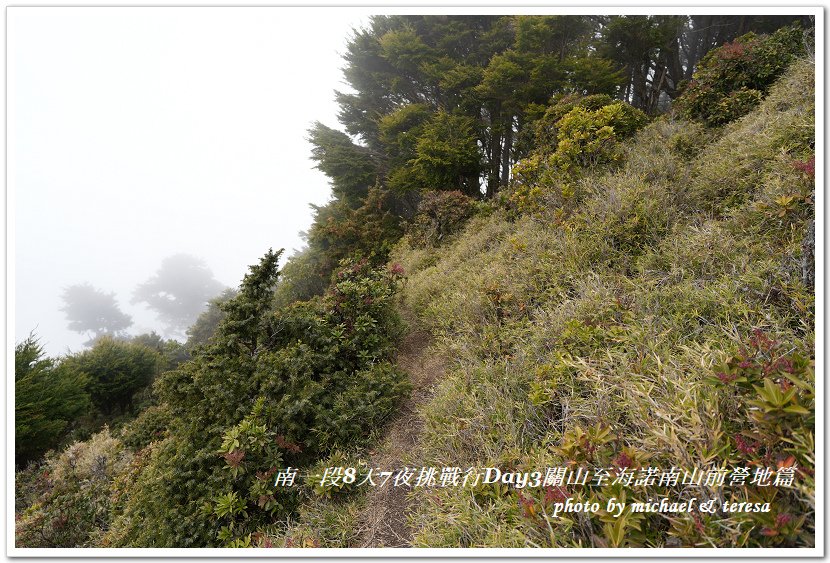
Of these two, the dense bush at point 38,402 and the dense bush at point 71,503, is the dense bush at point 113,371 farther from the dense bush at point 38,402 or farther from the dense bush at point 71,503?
the dense bush at point 71,503

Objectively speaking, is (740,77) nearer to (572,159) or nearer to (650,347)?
(572,159)

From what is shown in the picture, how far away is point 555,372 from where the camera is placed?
2430 millimetres

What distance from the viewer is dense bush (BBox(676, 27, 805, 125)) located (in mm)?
5441

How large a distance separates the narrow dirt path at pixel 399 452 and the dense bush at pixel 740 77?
660cm

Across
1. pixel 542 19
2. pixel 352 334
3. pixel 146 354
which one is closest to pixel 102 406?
pixel 146 354

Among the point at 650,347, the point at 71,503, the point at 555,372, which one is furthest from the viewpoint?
the point at 71,503

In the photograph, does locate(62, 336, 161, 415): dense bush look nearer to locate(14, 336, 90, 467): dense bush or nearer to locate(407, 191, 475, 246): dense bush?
locate(14, 336, 90, 467): dense bush

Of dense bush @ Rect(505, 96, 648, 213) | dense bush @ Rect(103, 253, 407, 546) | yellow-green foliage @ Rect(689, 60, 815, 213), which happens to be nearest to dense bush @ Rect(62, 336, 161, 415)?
dense bush @ Rect(103, 253, 407, 546)

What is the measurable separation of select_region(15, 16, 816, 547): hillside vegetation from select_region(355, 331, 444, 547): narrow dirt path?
0.03 metres

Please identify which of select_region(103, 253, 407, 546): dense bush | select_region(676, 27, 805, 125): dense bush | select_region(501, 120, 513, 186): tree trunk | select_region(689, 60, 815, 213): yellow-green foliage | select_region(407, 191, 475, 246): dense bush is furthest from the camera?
select_region(501, 120, 513, 186): tree trunk

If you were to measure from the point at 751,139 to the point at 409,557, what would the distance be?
230 inches

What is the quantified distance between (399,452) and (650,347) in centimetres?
224

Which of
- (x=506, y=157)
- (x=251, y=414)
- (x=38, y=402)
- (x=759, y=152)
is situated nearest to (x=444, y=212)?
(x=506, y=157)

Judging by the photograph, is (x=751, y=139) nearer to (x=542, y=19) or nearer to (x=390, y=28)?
(x=542, y=19)
